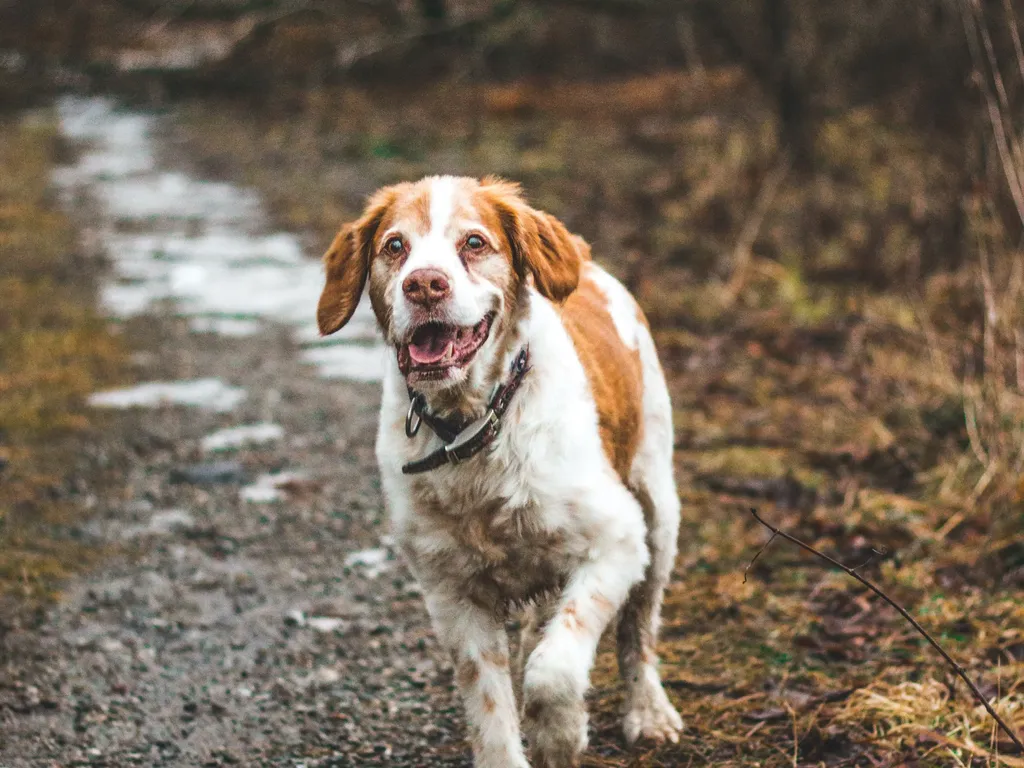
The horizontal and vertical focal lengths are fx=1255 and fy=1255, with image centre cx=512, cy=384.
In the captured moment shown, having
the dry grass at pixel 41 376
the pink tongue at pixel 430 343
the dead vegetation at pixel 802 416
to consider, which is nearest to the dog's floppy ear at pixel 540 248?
the pink tongue at pixel 430 343

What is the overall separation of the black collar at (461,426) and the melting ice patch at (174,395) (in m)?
3.50

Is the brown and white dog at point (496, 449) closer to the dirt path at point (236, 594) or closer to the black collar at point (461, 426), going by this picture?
the black collar at point (461, 426)

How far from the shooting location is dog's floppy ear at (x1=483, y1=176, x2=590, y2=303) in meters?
3.15

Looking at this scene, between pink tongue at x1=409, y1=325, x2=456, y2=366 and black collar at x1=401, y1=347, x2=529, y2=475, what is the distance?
6.0 inches

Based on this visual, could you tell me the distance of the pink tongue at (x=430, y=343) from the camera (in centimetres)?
296

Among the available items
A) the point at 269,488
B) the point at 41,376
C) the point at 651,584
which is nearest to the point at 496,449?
the point at 651,584

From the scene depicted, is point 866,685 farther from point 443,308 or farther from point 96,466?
point 96,466

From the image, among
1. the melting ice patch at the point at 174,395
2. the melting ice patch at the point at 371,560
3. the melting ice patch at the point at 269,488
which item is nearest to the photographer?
the melting ice patch at the point at 371,560

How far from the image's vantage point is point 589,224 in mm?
9750

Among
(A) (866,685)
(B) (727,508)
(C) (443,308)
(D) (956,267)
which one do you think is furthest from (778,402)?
(C) (443,308)

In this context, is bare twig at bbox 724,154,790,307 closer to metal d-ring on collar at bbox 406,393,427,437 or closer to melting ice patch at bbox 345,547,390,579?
melting ice patch at bbox 345,547,390,579

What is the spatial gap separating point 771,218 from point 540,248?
251 inches

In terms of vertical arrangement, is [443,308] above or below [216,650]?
above

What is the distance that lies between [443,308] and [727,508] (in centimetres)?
251
